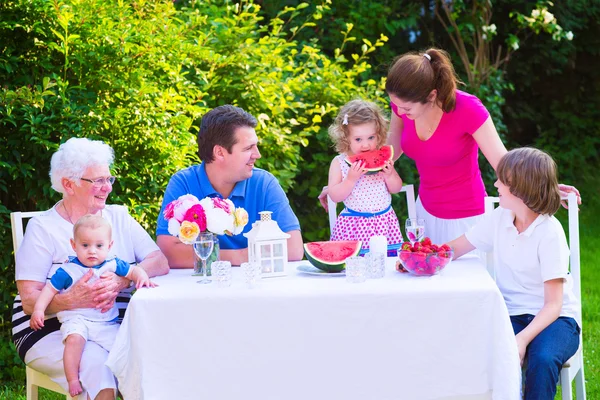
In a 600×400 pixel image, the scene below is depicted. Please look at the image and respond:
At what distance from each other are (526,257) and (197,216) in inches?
55.0

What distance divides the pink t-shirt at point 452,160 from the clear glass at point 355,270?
3.76 feet

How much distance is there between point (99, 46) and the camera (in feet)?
16.3

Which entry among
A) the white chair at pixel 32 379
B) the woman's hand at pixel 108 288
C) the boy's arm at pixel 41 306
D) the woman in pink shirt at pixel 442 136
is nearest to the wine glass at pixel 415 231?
the woman in pink shirt at pixel 442 136

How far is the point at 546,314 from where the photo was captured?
11.6 ft

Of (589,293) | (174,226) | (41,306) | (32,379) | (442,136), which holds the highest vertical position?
(442,136)

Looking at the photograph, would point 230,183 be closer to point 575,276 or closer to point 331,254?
point 331,254

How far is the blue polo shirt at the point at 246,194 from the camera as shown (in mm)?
4094

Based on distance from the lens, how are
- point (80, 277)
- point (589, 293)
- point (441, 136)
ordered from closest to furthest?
point (80, 277) → point (441, 136) → point (589, 293)

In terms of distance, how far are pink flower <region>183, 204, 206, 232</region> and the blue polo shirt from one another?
Answer: 0.54 meters

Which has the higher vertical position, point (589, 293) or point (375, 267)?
point (375, 267)

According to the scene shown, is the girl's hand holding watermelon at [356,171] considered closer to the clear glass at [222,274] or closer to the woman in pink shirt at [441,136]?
the woman in pink shirt at [441,136]

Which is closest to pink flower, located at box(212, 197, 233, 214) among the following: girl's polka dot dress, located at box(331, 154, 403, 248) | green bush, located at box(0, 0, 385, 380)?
girl's polka dot dress, located at box(331, 154, 403, 248)

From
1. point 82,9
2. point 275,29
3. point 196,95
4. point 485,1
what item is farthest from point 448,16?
point 82,9

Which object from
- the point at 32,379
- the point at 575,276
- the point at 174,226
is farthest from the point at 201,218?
the point at 575,276
